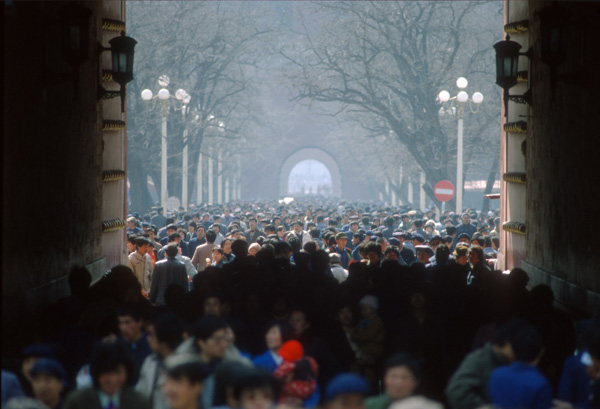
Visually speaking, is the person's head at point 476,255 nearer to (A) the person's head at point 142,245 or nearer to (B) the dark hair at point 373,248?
(B) the dark hair at point 373,248

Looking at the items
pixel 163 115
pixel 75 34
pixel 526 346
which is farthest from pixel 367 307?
→ pixel 163 115

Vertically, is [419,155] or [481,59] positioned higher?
[481,59]

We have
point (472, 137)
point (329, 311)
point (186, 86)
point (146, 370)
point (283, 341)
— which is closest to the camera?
point (146, 370)

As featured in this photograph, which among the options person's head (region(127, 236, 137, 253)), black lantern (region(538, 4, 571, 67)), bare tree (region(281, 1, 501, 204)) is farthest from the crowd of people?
bare tree (region(281, 1, 501, 204))

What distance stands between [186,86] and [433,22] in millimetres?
10459

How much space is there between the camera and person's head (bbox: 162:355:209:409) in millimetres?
5391

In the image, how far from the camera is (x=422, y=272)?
34.9 ft

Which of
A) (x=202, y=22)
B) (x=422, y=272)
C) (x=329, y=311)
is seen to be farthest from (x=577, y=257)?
(x=202, y=22)

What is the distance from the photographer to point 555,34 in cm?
977

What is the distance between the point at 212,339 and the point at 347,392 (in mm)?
1428

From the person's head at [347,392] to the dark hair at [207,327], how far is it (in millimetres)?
1292

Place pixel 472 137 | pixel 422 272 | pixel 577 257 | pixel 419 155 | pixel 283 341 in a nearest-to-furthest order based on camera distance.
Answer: pixel 283 341 → pixel 577 257 → pixel 422 272 → pixel 419 155 → pixel 472 137

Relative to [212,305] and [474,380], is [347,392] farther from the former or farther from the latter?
[212,305]

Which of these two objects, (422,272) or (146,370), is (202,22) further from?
(146,370)
